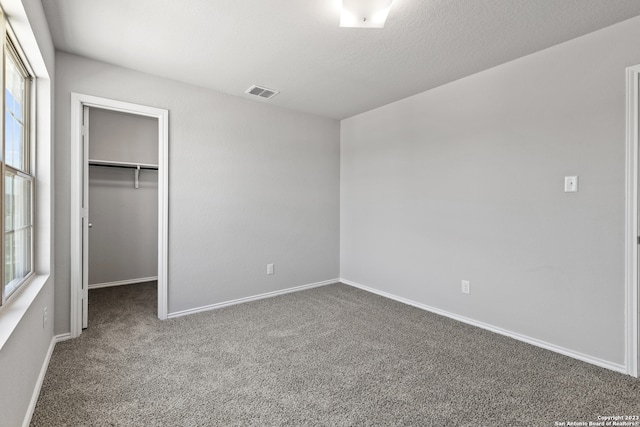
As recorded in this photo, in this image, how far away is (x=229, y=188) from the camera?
141 inches

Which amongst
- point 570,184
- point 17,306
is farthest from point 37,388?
point 570,184

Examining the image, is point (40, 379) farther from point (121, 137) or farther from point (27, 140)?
point (121, 137)

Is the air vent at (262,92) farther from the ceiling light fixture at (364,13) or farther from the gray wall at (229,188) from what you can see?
the ceiling light fixture at (364,13)

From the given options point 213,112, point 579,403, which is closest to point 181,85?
point 213,112

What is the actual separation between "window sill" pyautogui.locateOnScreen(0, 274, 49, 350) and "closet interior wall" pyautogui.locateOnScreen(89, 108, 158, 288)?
2.44 metres

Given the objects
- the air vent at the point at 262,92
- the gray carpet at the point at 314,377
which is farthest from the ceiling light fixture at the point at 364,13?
the gray carpet at the point at 314,377

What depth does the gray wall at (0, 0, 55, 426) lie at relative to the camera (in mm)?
1397

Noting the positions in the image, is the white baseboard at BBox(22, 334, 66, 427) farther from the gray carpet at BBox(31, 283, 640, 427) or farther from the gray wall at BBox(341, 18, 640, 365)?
the gray wall at BBox(341, 18, 640, 365)

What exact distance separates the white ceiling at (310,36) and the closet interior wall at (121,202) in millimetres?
1763

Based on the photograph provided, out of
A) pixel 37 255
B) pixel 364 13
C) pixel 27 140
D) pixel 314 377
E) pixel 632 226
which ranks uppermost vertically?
pixel 364 13

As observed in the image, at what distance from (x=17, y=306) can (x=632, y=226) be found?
3.80 meters

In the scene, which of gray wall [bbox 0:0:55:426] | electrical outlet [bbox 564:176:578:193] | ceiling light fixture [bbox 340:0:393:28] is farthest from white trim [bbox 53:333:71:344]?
electrical outlet [bbox 564:176:578:193]

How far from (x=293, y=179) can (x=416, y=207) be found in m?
1.62

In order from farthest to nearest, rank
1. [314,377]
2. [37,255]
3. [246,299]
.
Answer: [246,299] → [37,255] → [314,377]
